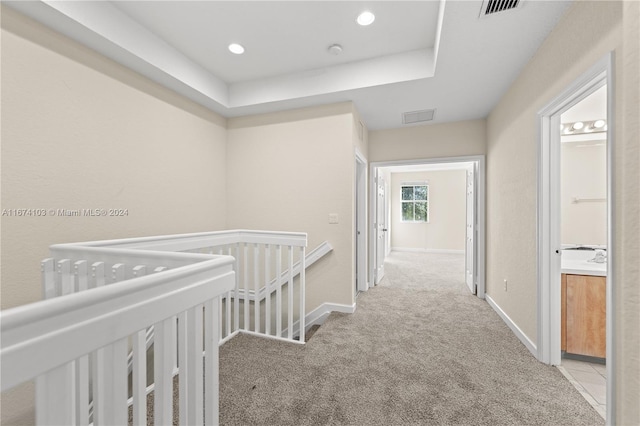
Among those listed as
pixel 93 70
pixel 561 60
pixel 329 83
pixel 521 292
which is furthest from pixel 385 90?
pixel 93 70

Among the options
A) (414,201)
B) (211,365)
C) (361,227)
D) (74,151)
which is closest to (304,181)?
(361,227)

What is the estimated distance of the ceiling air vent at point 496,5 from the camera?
164cm

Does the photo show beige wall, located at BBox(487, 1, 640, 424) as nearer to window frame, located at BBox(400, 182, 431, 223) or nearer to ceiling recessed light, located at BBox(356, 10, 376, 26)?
ceiling recessed light, located at BBox(356, 10, 376, 26)

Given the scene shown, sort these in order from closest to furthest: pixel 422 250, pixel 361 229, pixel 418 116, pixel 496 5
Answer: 1. pixel 496 5
2. pixel 418 116
3. pixel 361 229
4. pixel 422 250

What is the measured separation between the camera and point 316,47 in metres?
2.51

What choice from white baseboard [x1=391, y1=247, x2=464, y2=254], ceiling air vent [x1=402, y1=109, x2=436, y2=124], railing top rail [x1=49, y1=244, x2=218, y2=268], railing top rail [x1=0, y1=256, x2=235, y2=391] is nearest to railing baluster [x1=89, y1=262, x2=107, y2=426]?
railing top rail [x1=0, y1=256, x2=235, y2=391]

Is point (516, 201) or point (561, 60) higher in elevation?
point (561, 60)

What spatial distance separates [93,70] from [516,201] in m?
3.91

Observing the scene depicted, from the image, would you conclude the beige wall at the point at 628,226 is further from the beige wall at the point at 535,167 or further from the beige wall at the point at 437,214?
the beige wall at the point at 437,214

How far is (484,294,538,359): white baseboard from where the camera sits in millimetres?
2130

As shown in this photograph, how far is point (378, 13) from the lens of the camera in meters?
2.07

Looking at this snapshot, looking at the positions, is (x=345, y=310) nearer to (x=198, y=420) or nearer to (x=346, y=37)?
(x=198, y=420)

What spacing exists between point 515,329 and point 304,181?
2.68m

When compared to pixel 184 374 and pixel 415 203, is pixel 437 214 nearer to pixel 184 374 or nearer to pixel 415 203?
pixel 415 203
